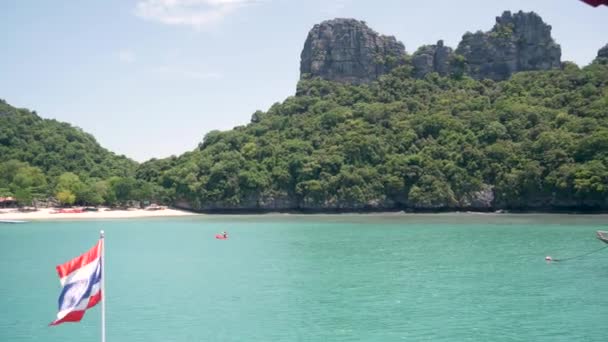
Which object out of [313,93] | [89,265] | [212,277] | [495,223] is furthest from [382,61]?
[89,265]

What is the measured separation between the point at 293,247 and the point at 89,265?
35.3 m

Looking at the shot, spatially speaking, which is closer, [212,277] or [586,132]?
[212,277]

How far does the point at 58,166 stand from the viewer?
10781 cm

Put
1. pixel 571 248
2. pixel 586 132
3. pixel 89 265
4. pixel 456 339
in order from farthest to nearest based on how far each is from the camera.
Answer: pixel 586 132, pixel 571 248, pixel 456 339, pixel 89 265

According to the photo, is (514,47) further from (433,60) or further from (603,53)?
(603,53)

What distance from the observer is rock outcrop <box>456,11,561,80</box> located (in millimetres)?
117688

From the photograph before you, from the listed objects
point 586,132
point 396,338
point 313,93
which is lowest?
point 396,338

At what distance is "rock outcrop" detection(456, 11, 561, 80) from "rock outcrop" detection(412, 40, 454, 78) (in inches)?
193

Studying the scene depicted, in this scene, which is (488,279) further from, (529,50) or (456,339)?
(529,50)

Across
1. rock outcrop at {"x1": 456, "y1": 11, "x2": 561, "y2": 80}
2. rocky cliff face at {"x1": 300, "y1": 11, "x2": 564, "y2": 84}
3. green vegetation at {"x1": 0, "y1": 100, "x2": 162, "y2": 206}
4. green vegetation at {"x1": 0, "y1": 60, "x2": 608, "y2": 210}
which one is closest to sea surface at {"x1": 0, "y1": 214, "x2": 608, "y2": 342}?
green vegetation at {"x1": 0, "y1": 60, "x2": 608, "y2": 210}

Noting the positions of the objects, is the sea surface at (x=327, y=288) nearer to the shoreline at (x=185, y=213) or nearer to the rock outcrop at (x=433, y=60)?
the shoreline at (x=185, y=213)

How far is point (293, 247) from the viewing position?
156 feet

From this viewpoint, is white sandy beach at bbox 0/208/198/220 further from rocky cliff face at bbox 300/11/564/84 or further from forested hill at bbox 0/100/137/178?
rocky cliff face at bbox 300/11/564/84

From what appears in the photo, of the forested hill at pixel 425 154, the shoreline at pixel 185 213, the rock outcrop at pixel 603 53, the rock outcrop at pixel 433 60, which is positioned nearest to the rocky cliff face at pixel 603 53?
the rock outcrop at pixel 603 53
